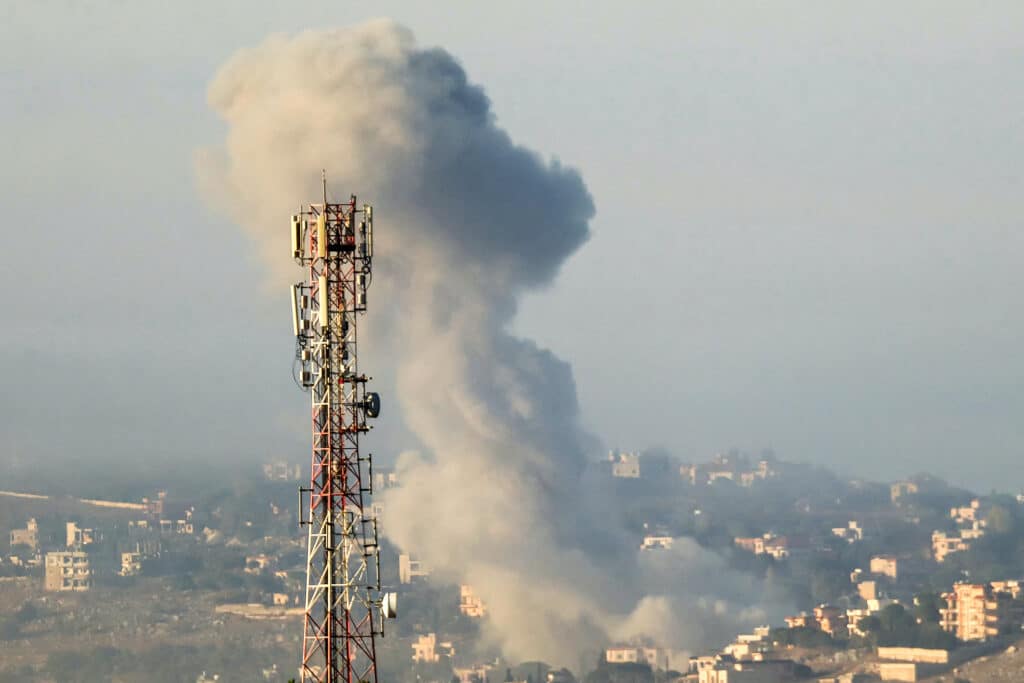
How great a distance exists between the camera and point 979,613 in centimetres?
10350

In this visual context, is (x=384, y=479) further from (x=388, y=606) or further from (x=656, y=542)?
(x=388, y=606)

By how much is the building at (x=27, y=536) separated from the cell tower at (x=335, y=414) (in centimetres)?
8774

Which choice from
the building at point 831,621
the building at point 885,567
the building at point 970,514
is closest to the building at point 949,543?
the building at point 885,567

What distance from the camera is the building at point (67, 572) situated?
110688mm

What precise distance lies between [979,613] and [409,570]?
75.3 ft

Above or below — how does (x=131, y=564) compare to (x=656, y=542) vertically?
above

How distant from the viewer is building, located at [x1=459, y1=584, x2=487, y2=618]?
9579 cm

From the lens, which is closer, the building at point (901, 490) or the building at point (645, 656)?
the building at point (645, 656)

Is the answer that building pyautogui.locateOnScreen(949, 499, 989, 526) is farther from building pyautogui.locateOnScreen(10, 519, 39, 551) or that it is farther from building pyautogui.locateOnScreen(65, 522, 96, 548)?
building pyautogui.locateOnScreen(10, 519, 39, 551)

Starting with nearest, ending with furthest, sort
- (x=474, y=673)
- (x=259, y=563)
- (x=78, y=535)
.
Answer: (x=474, y=673) → (x=78, y=535) → (x=259, y=563)

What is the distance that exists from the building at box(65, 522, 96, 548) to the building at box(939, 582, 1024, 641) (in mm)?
39466

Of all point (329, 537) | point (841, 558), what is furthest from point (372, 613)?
point (841, 558)

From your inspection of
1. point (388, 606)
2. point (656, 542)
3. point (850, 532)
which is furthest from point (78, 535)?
point (388, 606)

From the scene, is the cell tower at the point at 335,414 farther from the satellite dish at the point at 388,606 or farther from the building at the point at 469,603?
the building at the point at 469,603
